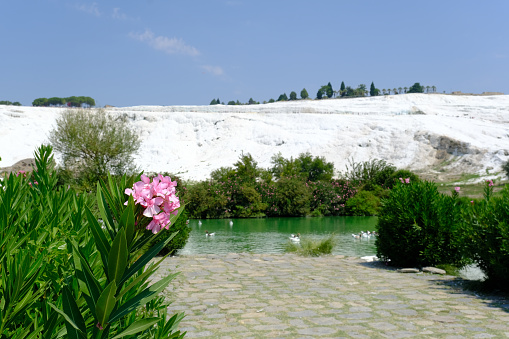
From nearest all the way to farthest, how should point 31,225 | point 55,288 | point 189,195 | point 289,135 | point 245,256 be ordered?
point 55,288 < point 31,225 < point 245,256 < point 189,195 < point 289,135

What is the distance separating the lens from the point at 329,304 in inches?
199

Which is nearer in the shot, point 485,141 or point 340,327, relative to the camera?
point 340,327

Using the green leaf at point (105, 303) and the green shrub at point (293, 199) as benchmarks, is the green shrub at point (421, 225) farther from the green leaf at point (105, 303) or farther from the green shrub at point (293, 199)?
the green shrub at point (293, 199)

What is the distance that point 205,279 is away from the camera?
6.53m

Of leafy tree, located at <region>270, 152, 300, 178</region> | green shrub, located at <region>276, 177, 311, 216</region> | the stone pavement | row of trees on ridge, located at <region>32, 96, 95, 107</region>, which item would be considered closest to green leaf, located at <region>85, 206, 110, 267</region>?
the stone pavement

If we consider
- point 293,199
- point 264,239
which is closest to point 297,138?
point 293,199

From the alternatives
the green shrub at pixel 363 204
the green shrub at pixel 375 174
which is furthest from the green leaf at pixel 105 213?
the green shrub at pixel 375 174

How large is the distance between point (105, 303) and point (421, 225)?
21.0 ft

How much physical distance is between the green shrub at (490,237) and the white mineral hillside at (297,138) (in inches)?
1065

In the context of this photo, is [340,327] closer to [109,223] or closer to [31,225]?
[31,225]

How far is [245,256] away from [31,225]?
22.9 ft

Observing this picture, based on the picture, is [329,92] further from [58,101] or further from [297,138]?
[297,138]

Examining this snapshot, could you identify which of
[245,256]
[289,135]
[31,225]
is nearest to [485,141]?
[289,135]

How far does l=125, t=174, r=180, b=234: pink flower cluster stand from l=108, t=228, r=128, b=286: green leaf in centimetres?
13
